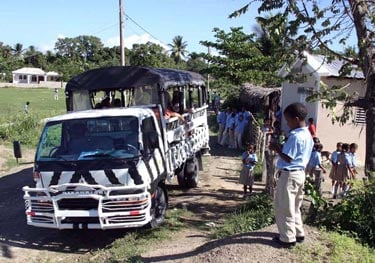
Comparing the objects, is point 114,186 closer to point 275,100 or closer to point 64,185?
point 64,185

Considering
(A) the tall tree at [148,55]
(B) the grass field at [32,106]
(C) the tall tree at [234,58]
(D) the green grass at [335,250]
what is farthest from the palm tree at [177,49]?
(D) the green grass at [335,250]

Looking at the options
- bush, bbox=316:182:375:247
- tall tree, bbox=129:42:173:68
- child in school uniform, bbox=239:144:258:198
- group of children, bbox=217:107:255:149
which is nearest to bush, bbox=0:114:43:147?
group of children, bbox=217:107:255:149

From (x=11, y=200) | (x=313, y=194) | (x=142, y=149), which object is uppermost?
(x=142, y=149)

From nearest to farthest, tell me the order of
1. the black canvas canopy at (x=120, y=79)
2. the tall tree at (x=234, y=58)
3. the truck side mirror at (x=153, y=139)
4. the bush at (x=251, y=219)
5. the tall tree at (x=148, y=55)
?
the bush at (x=251, y=219) → the truck side mirror at (x=153, y=139) → the black canvas canopy at (x=120, y=79) → the tall tree at (x=234, y=58) → the tall tree at (x=148, y=55)

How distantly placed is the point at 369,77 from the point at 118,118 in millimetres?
3987

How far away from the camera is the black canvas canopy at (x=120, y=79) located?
30.8 ft

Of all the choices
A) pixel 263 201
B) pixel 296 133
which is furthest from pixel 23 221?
pixel 296 133

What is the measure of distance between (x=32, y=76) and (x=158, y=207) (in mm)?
104152

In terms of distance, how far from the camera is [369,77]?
701 centimetres

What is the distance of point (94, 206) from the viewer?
709 centimetres

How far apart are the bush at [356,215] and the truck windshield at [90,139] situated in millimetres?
2978

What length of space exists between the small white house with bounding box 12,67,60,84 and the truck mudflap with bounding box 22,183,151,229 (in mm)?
100184

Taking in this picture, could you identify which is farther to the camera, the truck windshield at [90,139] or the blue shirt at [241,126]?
the blue shirt at [241,126]

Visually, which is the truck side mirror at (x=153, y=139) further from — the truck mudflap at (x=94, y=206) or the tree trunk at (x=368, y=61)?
the tree trunk at (x=368, y=61)
